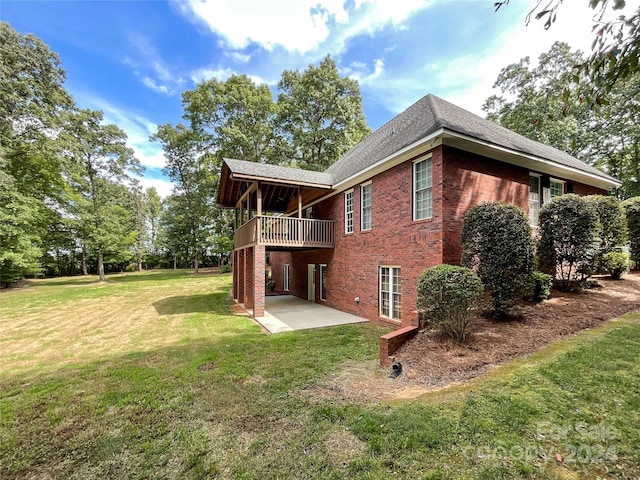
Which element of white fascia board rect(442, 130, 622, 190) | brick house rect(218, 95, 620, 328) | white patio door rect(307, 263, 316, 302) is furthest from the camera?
white patio door rect(307, 263, 316, 302)

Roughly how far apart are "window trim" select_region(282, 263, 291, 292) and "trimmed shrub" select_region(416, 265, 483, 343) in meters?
13.6

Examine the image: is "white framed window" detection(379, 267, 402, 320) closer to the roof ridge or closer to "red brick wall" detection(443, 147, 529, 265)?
"red brick wall" detection(443, 147, 529, 265)

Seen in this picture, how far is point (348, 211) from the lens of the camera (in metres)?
11.5

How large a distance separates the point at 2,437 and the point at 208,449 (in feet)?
9.03

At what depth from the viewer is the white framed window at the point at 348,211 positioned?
11.3 meters

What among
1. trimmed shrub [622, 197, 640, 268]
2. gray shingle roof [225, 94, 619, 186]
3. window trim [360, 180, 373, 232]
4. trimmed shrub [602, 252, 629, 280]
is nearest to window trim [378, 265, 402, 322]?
window trim [360, 180, 373, 232]

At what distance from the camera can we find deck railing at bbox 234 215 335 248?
10.8 metres

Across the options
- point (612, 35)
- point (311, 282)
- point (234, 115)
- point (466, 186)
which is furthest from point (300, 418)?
point (234, 115)

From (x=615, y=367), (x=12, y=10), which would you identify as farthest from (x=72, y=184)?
(x=615, y=367)

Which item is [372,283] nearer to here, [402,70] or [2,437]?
[2,437]

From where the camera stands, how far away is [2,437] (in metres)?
3.47

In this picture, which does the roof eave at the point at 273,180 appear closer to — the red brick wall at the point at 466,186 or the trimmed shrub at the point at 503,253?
the red brick wall at the point at 466,186

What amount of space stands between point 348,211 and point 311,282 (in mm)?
5260

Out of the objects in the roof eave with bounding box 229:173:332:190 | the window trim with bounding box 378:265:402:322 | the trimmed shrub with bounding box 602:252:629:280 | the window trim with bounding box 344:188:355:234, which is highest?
the roof eave with bounding box 229:173:332:190
